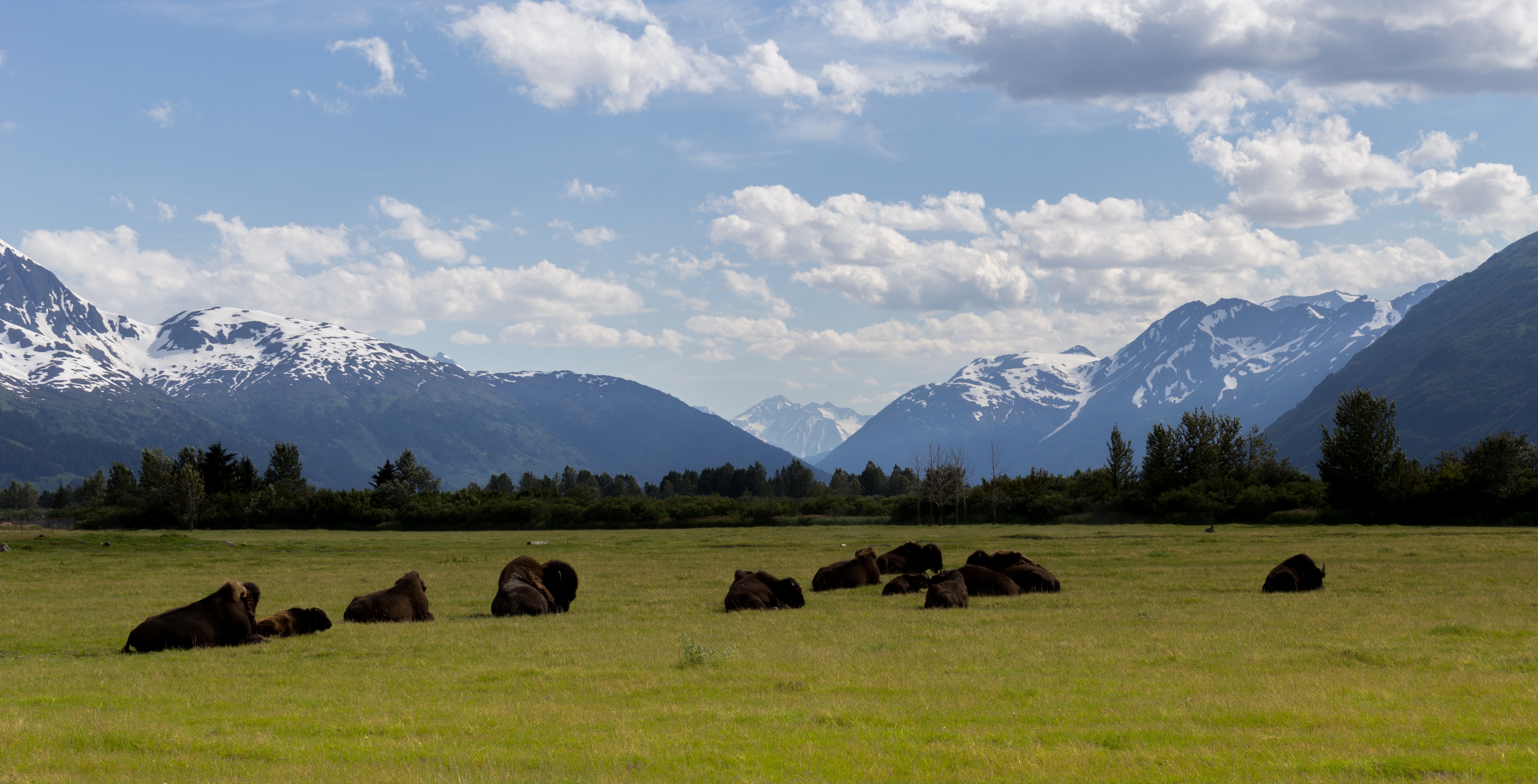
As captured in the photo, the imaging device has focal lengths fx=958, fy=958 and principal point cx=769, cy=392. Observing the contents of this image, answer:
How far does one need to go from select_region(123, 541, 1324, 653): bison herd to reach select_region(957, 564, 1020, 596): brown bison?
0.08 ft

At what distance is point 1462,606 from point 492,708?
21.1m

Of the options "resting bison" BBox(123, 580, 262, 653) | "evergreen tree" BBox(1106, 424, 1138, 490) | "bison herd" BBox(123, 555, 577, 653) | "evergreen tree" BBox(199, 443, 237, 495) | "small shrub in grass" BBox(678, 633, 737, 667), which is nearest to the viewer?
"small shrub in grass" BBox(678, 633, 737, 667)

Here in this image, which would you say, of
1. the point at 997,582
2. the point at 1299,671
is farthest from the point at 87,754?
the point at 997,582

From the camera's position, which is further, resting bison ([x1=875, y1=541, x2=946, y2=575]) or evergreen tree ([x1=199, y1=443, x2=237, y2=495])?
evergreen tree ([x1=199, y1=443, x2=237, y2=495])

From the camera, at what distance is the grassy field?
9.42 meters

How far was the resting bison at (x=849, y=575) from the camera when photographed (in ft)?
99.0

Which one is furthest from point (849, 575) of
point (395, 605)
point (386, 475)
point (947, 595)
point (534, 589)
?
point (386, 475)

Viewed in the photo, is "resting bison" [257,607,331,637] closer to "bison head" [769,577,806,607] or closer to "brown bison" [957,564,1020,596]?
"bison head" [769,577,806,607]

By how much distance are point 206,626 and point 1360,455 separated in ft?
282

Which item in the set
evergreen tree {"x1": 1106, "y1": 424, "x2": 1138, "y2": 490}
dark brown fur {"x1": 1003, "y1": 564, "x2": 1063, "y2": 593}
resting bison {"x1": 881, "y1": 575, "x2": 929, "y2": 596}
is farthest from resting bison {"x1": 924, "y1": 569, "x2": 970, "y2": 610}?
evergreen tree {"x1": 1106, "y1": 424, "x2": 1138, "y2": 490}

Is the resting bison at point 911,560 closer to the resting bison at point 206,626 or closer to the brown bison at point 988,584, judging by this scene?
the brown bison at point 988,584

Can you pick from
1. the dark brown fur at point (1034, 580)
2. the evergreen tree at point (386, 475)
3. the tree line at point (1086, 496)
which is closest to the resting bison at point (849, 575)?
the dark brown fur at point (1034, 580)

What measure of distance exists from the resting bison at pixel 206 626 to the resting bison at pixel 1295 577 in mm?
24566

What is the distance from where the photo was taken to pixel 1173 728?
1065 centimetres
